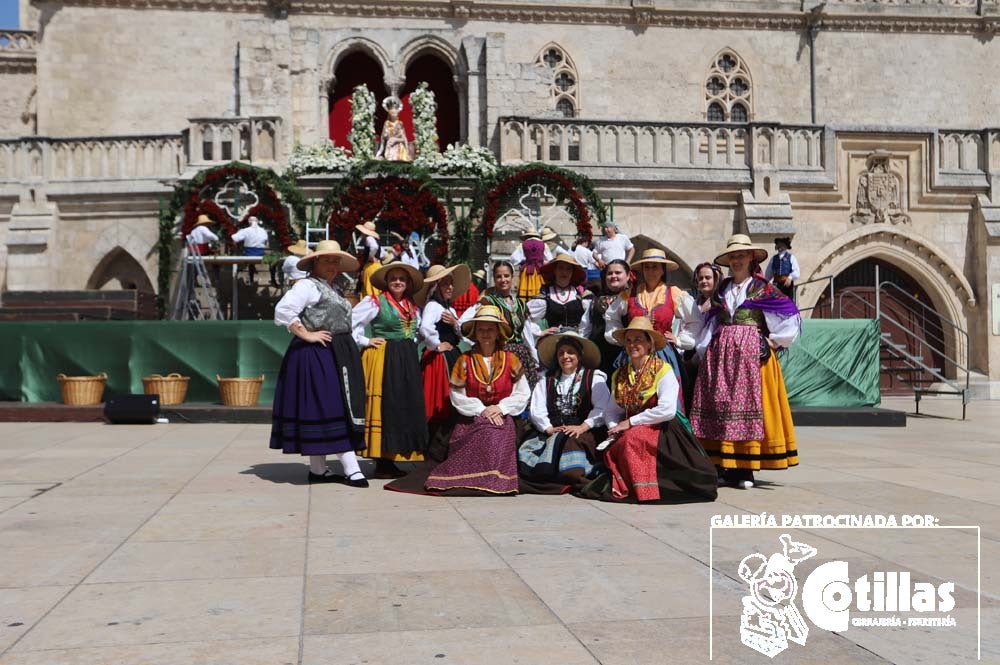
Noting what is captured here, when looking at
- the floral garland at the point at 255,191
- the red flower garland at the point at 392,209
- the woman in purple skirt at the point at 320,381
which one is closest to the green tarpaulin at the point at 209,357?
the floral garland at the point at 255,191

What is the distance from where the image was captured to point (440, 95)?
2533 centimetres

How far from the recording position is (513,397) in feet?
24.0

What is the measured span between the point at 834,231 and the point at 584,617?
681 inches

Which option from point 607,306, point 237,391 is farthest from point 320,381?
point 237,391

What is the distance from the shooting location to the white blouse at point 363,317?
7.80 m

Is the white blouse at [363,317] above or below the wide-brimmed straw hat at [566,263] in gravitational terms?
below

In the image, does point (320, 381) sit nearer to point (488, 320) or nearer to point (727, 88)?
point (488, 320)

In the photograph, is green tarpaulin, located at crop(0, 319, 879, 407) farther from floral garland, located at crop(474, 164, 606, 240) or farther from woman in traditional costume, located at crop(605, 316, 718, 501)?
woman in traditional costume, located at crop(605, 316, 718, 501)

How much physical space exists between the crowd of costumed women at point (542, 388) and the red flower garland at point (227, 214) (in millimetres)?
9898

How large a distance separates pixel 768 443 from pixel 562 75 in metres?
19.6

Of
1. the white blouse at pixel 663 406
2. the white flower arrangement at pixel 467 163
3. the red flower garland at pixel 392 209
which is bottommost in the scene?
the white blouse at pixel 663 406

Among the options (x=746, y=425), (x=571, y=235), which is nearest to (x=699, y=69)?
(x=571, y=235)

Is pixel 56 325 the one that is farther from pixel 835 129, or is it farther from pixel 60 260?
pixel 835 129

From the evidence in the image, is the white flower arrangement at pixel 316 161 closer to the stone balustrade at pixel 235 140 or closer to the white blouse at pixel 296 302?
the stone balustrade at pixel 235 140
